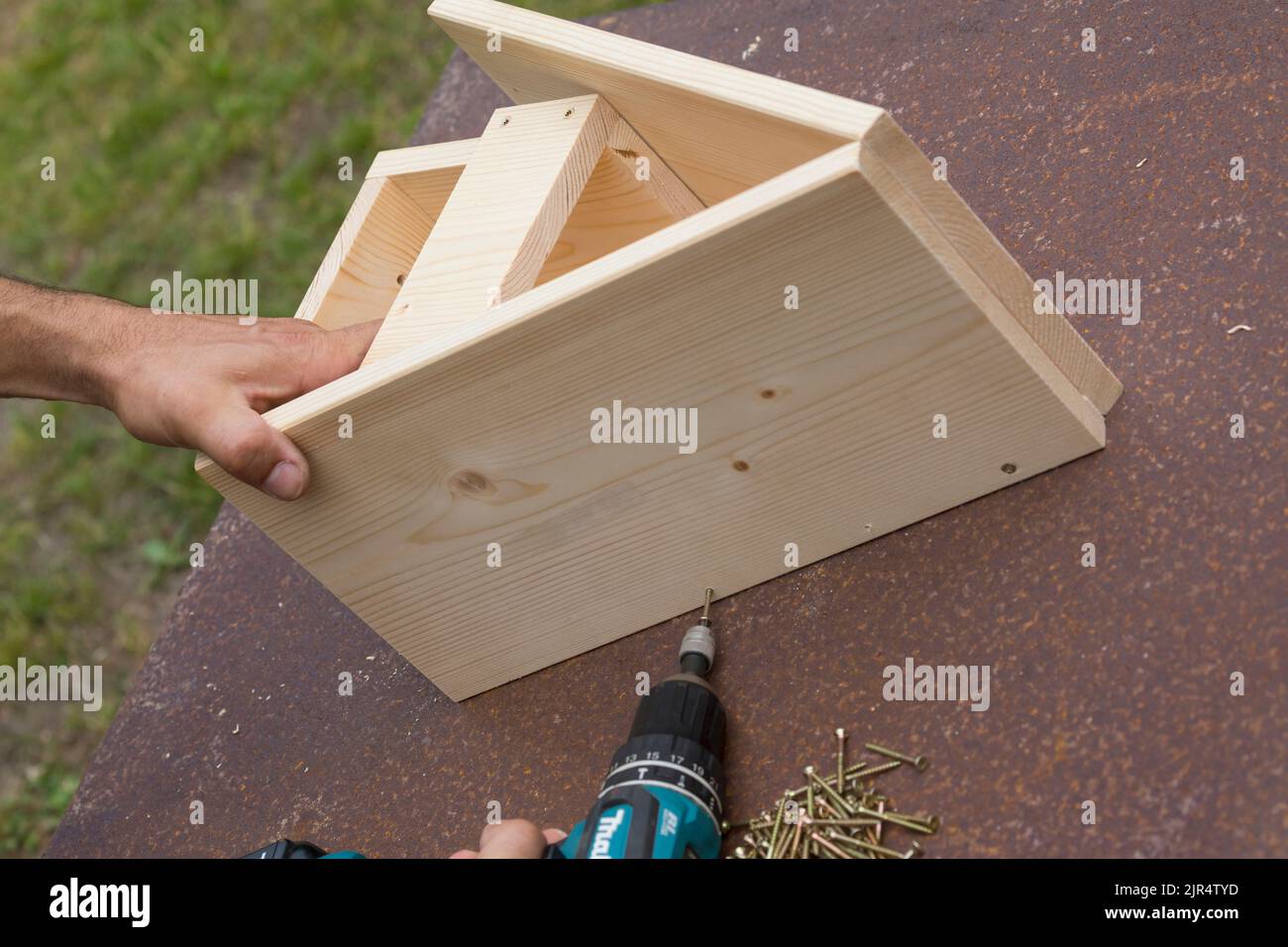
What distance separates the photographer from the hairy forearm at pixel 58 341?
5.29ft

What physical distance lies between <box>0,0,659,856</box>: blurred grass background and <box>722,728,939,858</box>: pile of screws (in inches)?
91.4

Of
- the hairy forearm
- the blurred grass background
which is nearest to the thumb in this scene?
the hairy forearm

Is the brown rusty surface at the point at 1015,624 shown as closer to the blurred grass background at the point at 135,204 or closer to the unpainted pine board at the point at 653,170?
the unpainted pine board at the point at 653,170

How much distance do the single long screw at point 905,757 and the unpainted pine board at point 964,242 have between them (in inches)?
18.7

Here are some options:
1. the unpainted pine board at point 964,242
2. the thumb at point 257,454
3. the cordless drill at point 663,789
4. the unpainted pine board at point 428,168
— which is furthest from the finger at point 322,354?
the unpainted pine board at point 964,242

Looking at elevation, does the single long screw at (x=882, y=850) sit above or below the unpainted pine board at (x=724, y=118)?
below

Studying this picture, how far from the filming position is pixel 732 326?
1240mm

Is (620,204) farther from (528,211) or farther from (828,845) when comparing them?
(828,845)

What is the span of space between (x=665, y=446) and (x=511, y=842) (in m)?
0.48

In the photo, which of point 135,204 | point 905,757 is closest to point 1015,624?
point 905,757

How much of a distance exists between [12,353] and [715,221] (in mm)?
1168

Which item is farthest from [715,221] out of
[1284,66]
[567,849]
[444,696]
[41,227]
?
[41,227]

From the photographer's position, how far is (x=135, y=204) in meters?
3.92
